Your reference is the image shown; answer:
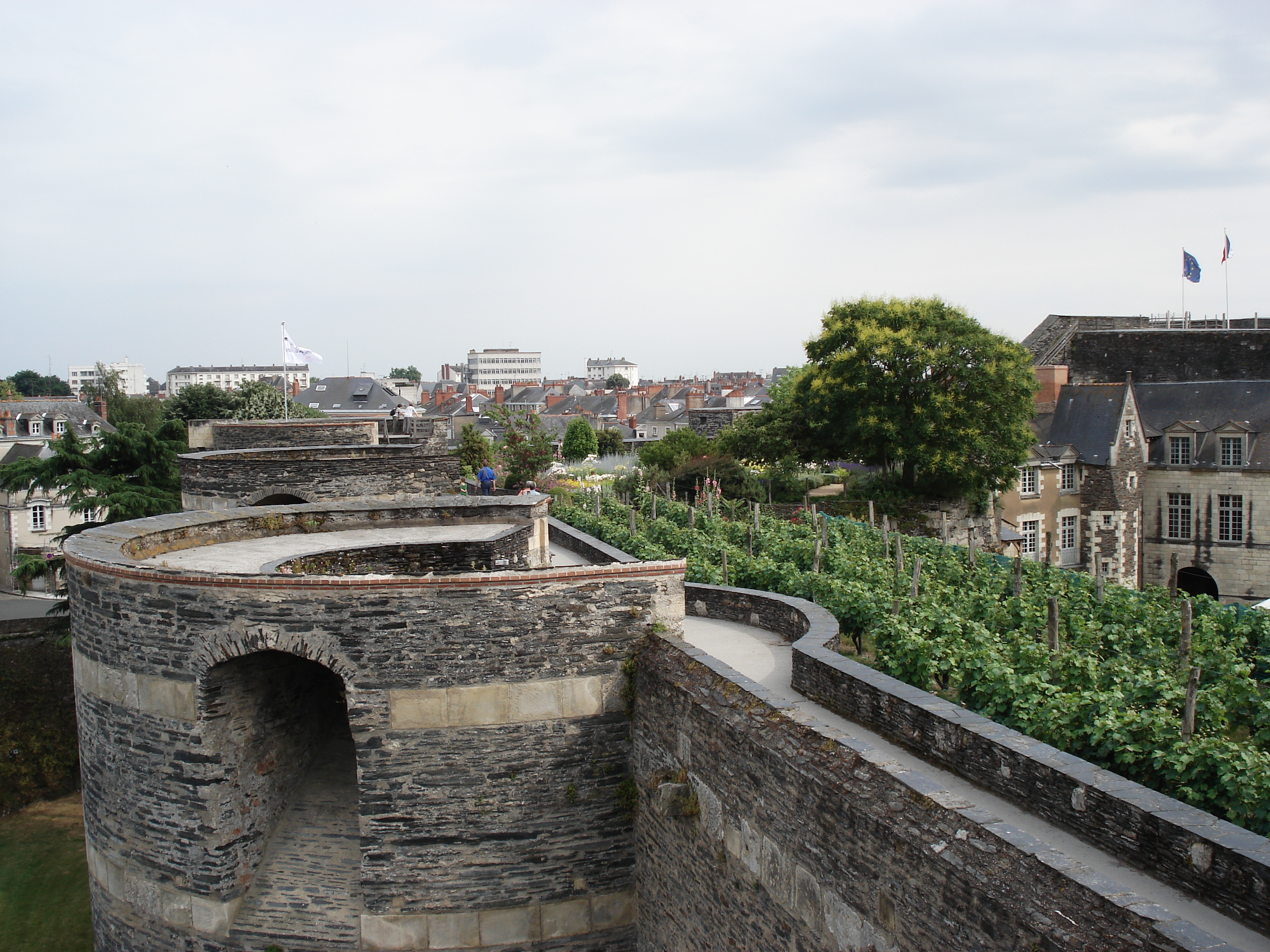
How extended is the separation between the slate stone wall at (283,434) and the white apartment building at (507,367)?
6424 inches

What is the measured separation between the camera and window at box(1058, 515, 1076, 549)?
136ft

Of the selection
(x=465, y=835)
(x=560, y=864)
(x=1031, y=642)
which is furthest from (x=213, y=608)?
(x=1031, y=642)

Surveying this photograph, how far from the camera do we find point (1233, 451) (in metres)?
40.0

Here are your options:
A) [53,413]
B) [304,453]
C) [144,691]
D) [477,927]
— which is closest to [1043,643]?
[477,927]

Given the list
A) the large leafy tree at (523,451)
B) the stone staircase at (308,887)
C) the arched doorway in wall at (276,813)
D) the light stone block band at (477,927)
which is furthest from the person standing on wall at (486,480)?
the large leafy tree at (523,451)

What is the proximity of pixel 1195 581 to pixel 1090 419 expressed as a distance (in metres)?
7.88

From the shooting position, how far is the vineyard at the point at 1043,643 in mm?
Result: 8883

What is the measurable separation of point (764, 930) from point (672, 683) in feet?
7.60

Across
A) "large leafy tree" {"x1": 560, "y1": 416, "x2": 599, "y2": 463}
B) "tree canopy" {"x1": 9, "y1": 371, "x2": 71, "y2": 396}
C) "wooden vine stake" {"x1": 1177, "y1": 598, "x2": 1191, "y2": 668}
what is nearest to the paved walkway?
"wooden vine stake" {"x1": 1177, "y1": 598, "x2": 1191, "y2": 668}

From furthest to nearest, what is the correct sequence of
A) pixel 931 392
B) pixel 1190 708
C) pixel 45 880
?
pixel 931 392 < pixel 45 880 < pixel 1190 708

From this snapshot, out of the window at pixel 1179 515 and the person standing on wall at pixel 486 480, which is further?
the window at pixel 1179 515

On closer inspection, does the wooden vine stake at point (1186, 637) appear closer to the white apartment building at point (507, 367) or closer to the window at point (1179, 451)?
the window at point (1179, 451)

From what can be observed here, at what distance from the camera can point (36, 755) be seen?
864 inches

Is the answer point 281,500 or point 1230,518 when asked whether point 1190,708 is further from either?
point 1230,518
